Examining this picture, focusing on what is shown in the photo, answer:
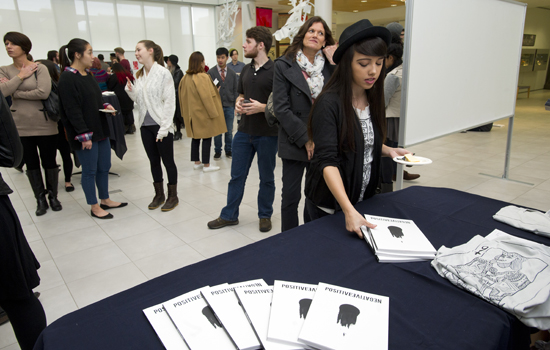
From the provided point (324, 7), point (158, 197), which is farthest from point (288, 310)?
point (324, 7)

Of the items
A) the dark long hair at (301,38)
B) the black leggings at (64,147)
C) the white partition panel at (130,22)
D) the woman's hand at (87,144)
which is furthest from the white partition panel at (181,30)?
the dark long hair at (301,38)

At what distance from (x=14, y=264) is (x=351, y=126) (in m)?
1.47

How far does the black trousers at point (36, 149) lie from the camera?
3457mm

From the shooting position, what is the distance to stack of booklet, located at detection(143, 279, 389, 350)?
2.80 feet

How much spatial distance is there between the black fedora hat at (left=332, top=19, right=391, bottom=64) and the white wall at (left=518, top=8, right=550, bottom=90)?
52.9 ft

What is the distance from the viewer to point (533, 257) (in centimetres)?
111

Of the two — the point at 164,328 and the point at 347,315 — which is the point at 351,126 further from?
the point at 164,328

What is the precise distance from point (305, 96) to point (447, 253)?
4.65 feet

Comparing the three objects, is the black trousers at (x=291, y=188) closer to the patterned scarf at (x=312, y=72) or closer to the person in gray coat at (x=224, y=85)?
the patterned scarf at (x=312, y=72)

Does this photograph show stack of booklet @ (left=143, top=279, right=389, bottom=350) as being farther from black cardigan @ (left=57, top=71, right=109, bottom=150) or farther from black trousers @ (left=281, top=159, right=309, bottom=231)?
black cardigan @ (left=57, top=71, right=109, bottom=150)

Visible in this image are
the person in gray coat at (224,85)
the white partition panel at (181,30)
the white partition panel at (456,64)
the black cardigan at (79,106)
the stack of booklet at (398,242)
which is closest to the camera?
the stack of booklet at (398,242)

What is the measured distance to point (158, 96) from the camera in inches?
132

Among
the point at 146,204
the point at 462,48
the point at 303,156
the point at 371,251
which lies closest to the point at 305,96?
the point at 303,156

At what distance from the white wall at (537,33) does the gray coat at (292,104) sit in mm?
15673
